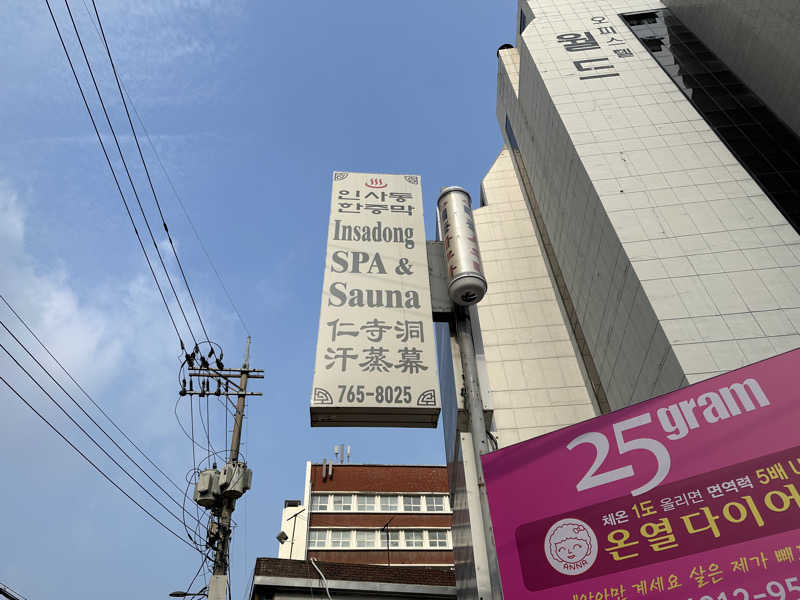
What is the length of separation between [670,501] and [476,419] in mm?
3598

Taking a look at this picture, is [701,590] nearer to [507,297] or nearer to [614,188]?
[614,188]

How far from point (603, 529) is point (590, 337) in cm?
1584

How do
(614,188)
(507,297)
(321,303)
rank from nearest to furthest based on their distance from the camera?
1. (321,303)
2. (614,188)
3. (507,297)

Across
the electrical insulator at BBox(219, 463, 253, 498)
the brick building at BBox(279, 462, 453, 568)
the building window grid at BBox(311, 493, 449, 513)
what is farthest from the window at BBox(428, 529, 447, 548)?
the electrical insulator at BBox(219, 463, 253, 498)

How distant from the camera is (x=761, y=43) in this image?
22625 millimetres

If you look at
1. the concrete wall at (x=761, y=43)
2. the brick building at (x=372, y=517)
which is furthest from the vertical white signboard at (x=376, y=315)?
the brick building at (x=372, y=517)

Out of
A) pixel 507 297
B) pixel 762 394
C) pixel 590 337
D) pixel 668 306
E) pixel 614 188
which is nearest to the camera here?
pixel 762 394

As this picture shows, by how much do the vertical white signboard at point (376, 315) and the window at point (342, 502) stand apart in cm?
2756

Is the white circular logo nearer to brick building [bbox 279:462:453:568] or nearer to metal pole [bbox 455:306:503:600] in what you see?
metal pole [bbox 455:306:503:600]

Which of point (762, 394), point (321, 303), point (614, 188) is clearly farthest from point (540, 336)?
point (762, 394)

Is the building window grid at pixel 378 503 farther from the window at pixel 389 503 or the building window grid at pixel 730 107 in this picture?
the building window grid at pixel 730 107

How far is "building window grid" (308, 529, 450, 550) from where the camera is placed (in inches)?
1308

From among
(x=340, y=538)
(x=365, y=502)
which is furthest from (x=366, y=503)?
(x=340, y=538)

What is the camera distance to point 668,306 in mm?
14883
